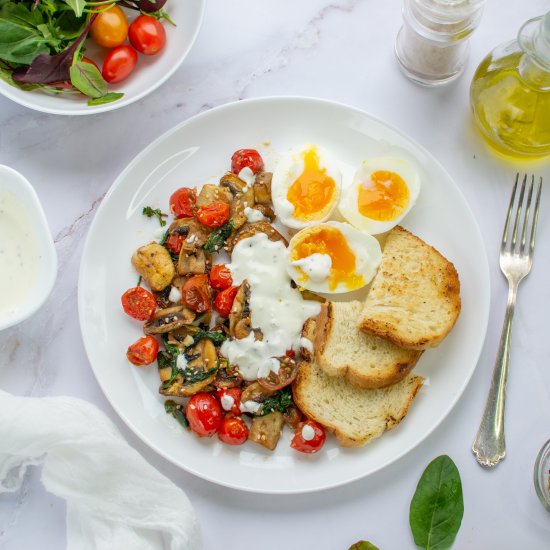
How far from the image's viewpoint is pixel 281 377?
2939 mm

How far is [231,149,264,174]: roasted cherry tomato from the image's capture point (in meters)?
3.09

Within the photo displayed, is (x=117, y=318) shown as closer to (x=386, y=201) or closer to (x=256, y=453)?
(x=256, y=453)

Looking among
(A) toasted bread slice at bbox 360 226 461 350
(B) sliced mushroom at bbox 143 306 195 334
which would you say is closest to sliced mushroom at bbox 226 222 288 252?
(B) sliced mushroom at bbox 143 306 195 334

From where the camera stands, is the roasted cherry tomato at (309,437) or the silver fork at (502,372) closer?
the roasted cherry tomato at (309,437)

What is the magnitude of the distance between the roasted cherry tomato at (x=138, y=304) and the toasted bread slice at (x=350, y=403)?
73 cm

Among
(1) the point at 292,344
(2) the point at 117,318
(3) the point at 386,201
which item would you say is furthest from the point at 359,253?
(2) the point at 117,318

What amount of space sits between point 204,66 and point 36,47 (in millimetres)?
794

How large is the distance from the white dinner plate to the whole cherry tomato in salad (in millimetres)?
79

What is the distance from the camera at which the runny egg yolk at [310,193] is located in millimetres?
2998

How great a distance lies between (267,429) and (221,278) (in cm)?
69

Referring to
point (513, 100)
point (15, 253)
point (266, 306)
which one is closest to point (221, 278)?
point (266, 306)

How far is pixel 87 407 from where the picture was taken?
3.01 metres

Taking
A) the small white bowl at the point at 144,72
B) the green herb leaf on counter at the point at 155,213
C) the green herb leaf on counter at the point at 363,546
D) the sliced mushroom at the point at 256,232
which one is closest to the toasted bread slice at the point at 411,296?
the sliced mushroom at the point at 256,232

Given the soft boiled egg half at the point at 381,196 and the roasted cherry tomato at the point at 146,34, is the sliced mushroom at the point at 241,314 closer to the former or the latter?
the soft boiled egg half at the point at 381,196
